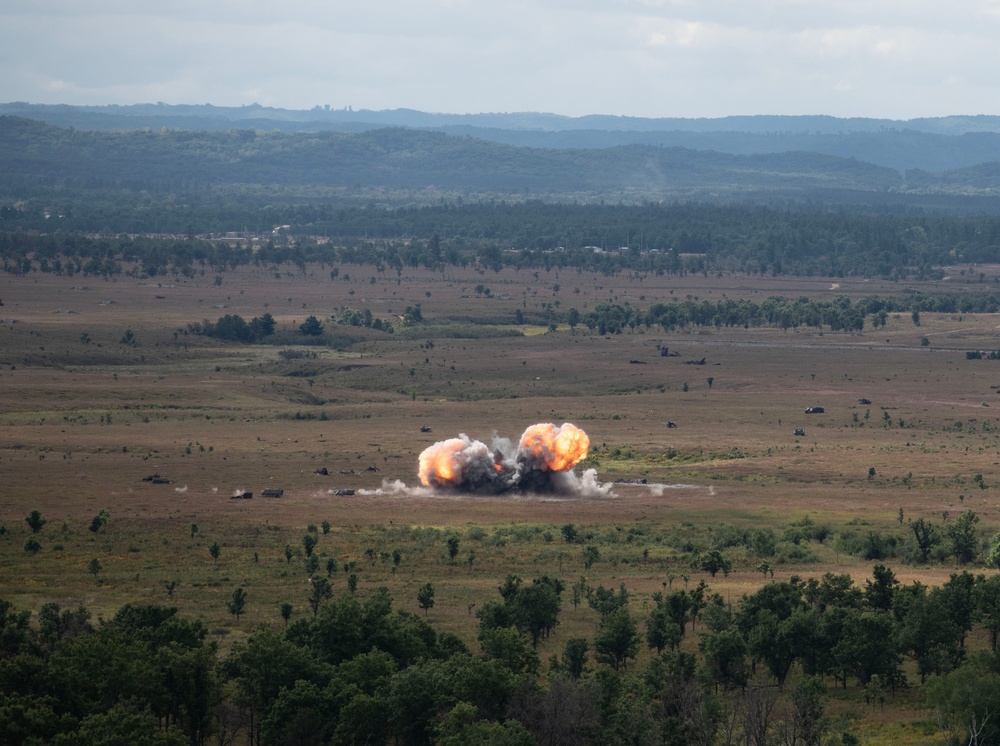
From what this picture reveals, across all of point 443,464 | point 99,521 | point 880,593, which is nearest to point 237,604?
point 99,521

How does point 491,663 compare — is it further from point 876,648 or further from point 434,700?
point 876,648

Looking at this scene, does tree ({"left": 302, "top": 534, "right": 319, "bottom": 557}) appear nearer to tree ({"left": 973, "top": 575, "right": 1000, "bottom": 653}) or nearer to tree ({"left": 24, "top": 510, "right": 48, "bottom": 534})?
tree ({"left": 24, "top": 510, "right": 48, "bottom": 534})

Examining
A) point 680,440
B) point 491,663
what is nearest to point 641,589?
point 491,663

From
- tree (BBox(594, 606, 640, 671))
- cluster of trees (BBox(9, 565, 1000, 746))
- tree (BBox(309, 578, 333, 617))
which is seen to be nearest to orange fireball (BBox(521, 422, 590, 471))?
tree (BBox(309, 578, 333, 617))

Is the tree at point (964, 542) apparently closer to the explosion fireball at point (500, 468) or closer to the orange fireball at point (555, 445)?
the orange fireball at point (555, 445)

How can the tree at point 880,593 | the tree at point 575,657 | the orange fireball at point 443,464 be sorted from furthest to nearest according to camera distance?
1. the orange fireball at point 443,464
2. the tree at point 880,593
3. the tree at point 575,657

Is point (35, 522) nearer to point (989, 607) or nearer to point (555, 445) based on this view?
point (555, 445)

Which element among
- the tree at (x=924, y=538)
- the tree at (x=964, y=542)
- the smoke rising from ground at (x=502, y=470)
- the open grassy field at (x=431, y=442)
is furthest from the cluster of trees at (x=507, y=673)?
the smoke rising from ground at (x=502, y=470)
